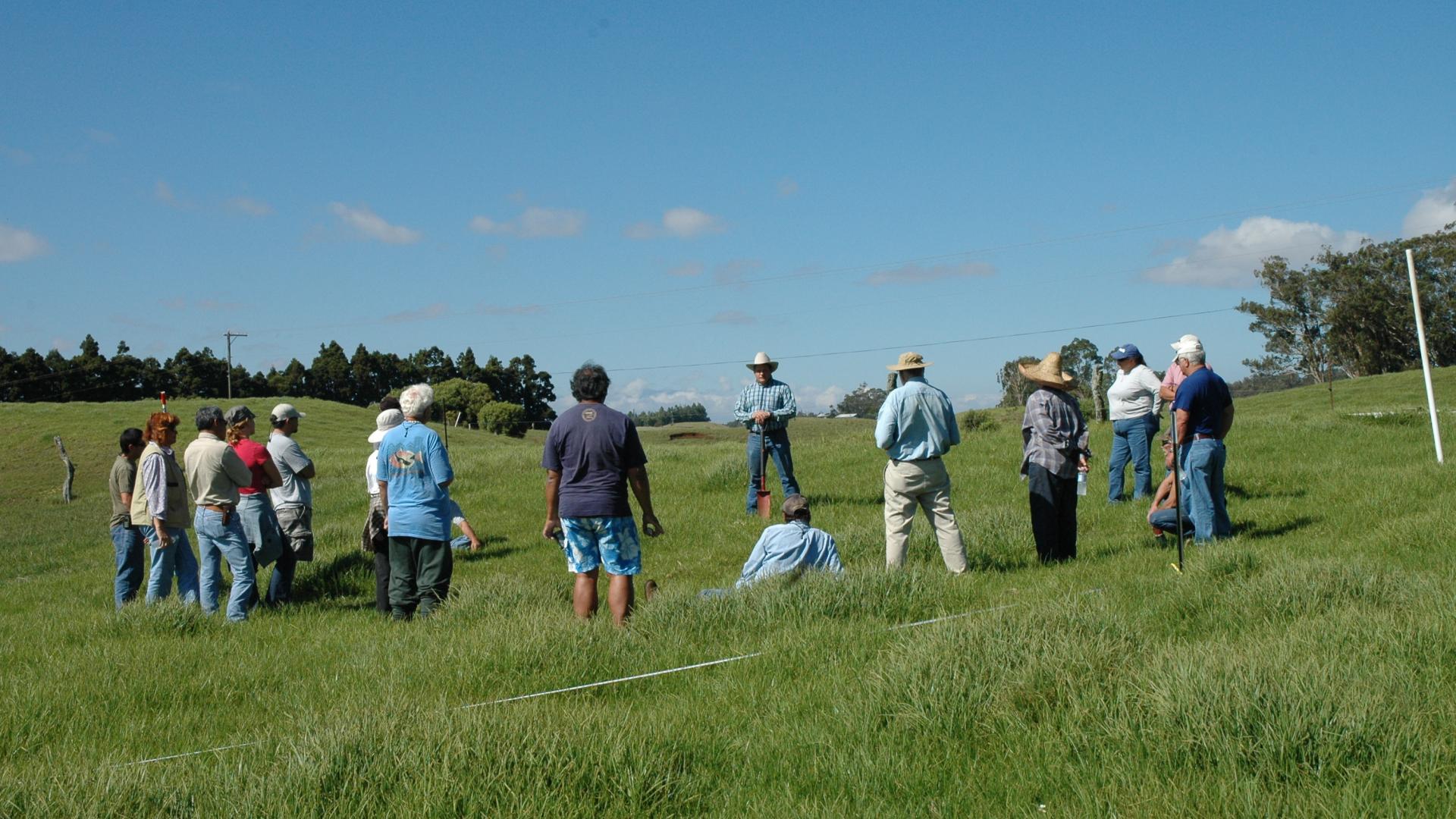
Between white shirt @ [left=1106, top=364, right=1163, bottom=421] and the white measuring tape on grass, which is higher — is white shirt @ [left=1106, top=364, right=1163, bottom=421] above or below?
above

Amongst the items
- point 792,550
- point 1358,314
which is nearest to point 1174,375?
point 792,550

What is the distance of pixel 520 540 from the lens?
13.4 m

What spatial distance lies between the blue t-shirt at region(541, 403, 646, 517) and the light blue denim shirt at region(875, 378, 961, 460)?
7.46 ft

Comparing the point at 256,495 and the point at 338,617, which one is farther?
the point at 256,495

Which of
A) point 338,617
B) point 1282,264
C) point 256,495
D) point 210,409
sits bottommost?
point 338,617

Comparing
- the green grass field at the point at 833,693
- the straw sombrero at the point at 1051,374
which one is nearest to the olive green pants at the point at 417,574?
the green grass field at the point at 833,693

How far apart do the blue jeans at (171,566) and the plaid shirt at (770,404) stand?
625cm

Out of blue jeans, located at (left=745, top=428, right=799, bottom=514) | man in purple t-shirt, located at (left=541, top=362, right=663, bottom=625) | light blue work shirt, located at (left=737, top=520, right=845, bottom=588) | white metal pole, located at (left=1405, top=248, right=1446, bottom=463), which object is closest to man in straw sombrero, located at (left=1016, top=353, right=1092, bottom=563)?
light blue work shirt, located at (left=737, top=520, right=845, bottom=588)

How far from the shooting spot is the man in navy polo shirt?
8.68m

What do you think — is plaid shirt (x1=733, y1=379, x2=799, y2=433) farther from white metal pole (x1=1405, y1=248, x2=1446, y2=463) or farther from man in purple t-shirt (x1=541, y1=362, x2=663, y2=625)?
white metal pole (x1=1405, y1=248, x2=1446, y2=463)

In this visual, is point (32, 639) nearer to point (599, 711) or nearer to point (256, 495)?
point (256, 495)

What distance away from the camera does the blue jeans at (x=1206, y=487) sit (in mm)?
8695

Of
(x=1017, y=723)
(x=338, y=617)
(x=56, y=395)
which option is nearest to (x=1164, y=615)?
(x=1017, y=723)

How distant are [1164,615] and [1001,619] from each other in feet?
4.45
